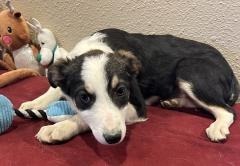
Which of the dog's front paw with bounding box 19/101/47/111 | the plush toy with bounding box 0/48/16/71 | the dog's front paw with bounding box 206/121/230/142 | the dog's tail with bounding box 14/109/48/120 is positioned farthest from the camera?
the plush toy with bounding box 0/48/16/71

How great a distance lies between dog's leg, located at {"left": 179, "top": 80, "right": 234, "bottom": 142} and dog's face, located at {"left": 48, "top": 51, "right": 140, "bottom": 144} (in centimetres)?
36

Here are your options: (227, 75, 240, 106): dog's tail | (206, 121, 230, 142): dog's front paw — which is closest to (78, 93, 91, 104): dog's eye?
(206, 121, 230, 142): dog's front paw

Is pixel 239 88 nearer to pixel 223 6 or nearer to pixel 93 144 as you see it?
pixel 223 6

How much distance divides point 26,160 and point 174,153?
56 cm

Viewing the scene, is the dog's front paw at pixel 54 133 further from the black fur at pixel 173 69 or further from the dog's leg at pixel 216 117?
the dog's leg at pixel 216 117

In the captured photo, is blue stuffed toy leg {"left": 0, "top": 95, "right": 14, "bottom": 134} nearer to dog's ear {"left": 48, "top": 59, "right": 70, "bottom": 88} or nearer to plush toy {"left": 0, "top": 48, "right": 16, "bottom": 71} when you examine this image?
dog's ear {"left": 48, "top": 59, "right": 70, "bottom": 88}

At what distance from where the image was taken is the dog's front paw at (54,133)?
1.66 meters

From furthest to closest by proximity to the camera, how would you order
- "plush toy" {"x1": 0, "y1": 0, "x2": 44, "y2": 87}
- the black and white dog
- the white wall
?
"plush toy" {"x1": 0, "y1": 0, "x2": 44, "y2": 87}
the white wall
the black and white dog

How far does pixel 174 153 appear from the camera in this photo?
1609 mm

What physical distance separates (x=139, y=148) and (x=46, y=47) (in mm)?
1300

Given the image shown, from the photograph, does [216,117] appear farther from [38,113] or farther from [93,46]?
[38,113]

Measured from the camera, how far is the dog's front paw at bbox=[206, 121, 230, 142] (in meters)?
1.73

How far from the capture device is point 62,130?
1680 millimetres

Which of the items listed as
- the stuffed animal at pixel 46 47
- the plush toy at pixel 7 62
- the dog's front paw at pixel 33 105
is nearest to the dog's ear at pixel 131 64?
the dog's front paw at pixel 33 105
